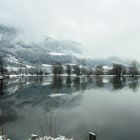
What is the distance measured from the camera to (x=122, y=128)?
2050cm

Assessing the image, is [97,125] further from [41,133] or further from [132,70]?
[132,70]

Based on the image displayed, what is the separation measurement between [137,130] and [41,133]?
7762 millimetres

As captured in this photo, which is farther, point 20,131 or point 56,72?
point 56,72

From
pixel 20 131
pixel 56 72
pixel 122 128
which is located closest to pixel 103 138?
pixel 122 128

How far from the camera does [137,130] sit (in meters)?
20.0

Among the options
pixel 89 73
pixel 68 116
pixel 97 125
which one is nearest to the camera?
pixel 97 125

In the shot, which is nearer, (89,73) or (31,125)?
(31,125)

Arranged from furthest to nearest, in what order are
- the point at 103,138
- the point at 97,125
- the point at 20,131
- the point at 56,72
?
the point at 56,72, the point at 97,125, the point at 20,131, the point at 103,138

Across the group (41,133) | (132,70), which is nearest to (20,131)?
(41,133)

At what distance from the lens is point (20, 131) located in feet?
63.6

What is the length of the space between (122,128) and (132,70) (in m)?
154

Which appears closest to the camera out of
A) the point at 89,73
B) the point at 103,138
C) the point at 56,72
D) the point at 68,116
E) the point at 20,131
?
the point at 103,138

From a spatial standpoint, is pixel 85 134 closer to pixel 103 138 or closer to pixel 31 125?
pixel 103 138

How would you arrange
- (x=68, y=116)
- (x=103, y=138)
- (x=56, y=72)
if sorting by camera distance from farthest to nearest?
(x=56, y=72)
(x=68, y=116)
(x=103, y=138)
